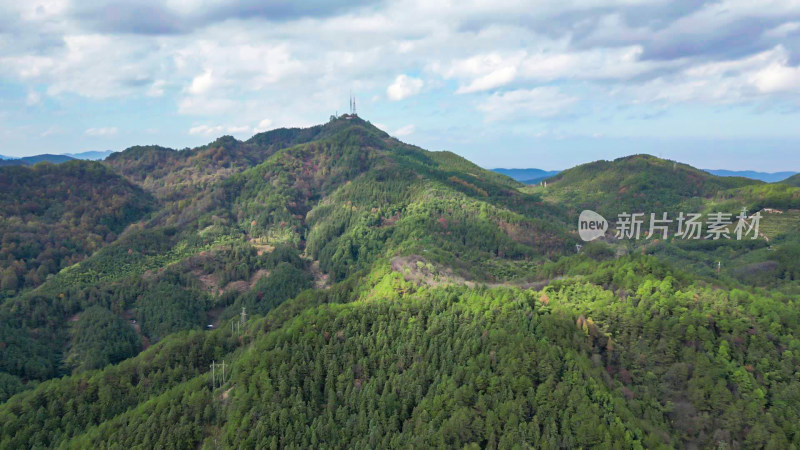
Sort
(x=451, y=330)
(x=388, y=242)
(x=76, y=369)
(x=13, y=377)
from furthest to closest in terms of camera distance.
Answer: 1. (x=388, y=242)
2. (x=76, y=369)
3. (x=13, y=377)
4. (x=451, y=330)

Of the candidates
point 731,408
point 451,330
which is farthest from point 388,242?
point 731,408

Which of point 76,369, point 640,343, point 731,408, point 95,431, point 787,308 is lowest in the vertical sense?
point 76,369

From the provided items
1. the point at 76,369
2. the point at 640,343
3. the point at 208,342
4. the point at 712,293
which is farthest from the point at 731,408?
the point at 76,369

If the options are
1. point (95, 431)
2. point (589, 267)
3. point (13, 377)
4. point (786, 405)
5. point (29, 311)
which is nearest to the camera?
point (786, 405)

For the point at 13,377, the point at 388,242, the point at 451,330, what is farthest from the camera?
the point at 388,242

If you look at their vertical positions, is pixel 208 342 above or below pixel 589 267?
below

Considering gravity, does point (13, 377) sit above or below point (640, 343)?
below

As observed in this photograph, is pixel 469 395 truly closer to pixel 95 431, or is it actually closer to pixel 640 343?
pixel 640 343

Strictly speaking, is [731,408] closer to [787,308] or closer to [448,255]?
[787,308]

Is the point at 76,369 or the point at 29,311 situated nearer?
the point at 76,369
